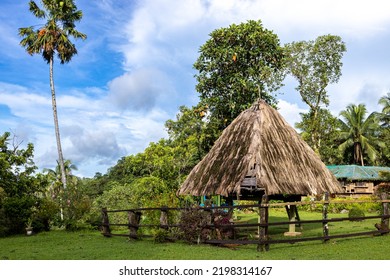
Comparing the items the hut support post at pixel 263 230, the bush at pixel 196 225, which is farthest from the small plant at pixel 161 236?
the hut support post at pixel 263 230

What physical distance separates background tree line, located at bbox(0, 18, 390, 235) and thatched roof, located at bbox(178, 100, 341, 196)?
5.54ft

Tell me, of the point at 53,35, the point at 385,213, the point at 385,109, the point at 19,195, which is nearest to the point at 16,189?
the point at 19,195

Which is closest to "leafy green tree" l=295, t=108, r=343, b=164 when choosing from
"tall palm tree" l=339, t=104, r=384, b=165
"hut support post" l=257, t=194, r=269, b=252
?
"tall palm tree" l=339, t=104, r=384, b=165

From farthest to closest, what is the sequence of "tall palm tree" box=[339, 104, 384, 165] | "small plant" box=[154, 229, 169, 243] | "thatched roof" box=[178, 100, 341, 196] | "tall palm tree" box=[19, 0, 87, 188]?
"tall palm tree" box=[339, 104, 384, 165]
"tall palm tree" box=[19, 0, 87, 188]
"thatched roof" box=[178, 100, 341, 196]
"small plant" box=[154, 229, 169, 243]

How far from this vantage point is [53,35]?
86.6 feet

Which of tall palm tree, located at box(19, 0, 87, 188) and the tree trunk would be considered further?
the tree trunk

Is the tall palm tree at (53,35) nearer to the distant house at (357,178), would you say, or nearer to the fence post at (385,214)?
the fence post at (385,214)

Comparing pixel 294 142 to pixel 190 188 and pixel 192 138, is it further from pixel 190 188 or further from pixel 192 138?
pixel 192 138

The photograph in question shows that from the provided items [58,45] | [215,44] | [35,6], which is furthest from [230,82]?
[35,6]

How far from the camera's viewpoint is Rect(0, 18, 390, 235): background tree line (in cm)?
1969

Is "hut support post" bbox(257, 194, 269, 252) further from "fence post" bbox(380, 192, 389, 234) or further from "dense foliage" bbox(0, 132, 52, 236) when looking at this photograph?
"dense foliage" bbox(0, 132, 52, 236)

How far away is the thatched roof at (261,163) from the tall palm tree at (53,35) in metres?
13.2

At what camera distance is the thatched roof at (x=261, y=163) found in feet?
44.9

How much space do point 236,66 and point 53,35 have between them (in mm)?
11511
